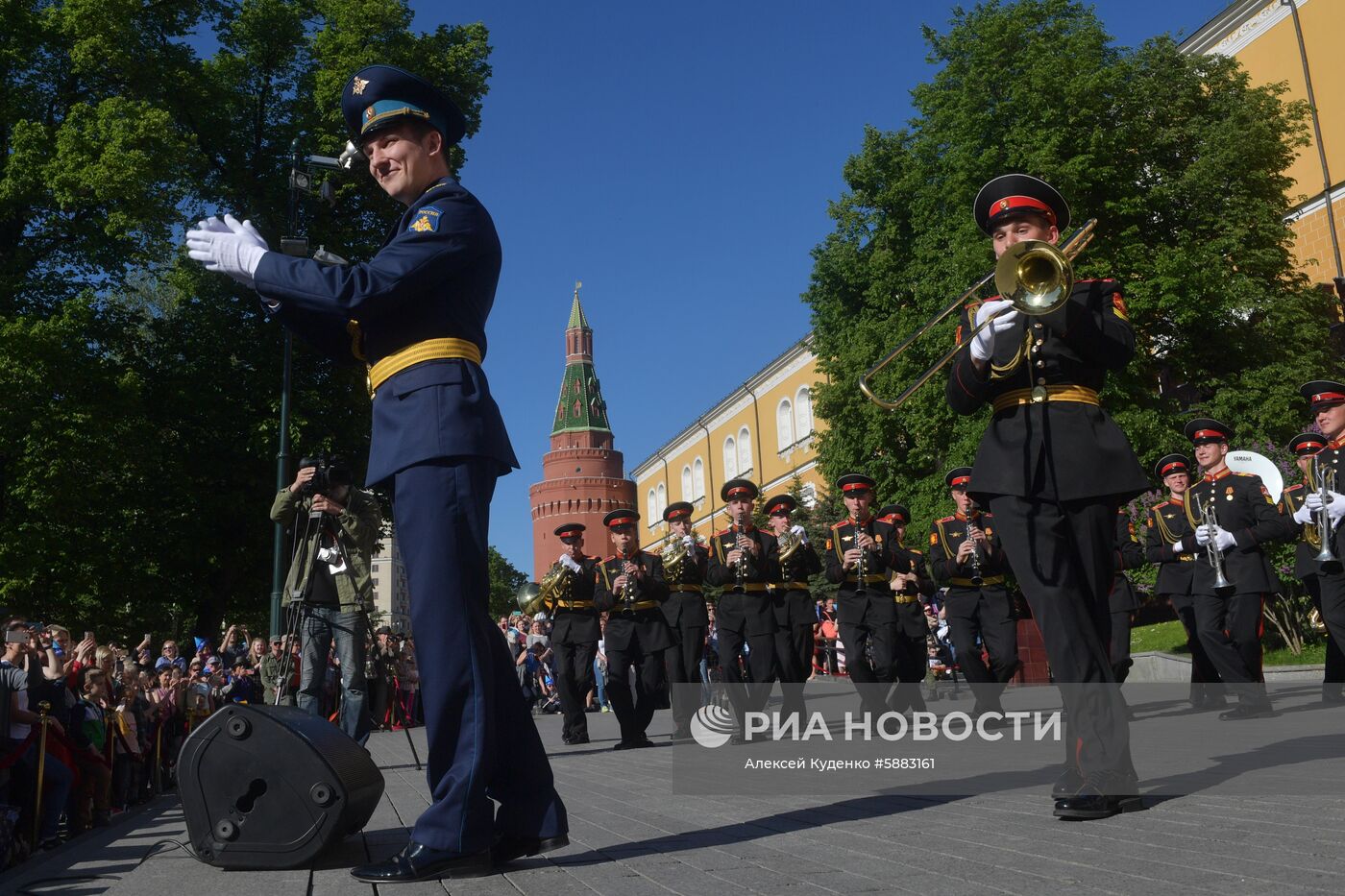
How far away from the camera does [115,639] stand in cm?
3112

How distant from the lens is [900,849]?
12.2ft

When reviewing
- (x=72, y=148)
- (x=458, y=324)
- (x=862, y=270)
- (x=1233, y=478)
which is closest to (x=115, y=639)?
(x=72, y=148)

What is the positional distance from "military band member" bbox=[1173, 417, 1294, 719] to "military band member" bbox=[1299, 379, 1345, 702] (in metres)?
0.56

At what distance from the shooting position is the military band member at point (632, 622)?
11.8m

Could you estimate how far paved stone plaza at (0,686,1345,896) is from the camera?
314 cm

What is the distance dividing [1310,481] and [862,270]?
2708 centimetres

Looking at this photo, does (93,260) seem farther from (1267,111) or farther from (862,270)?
(1267,111)

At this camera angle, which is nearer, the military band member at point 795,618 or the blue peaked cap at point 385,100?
the blue peaked cap at point 385,100

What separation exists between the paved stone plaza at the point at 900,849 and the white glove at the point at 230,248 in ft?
6.45

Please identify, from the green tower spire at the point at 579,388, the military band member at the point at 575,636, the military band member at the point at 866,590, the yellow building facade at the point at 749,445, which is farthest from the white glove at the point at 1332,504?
the green tower spire at the point at 579,388

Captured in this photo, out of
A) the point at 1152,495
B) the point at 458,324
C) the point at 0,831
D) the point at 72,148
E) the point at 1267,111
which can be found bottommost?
the point at 0,831

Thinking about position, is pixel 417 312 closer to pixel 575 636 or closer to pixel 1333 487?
pixel 1333 487

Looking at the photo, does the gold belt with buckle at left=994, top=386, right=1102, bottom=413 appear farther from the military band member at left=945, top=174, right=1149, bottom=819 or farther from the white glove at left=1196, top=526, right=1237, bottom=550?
the white glove at left=1196, top=526, right=1237, bottom=550

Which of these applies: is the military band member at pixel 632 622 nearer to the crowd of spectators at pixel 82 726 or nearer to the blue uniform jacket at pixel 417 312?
the crowd of spectators at pixel 82 726
